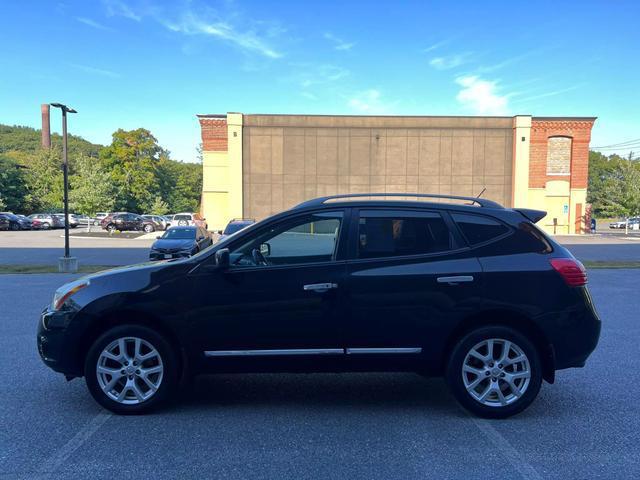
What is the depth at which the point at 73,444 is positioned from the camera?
11.9 feet

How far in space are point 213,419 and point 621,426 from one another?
3.44m

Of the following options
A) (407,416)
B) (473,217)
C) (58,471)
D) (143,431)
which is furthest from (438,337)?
(58,471)

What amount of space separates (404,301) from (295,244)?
3.54ft

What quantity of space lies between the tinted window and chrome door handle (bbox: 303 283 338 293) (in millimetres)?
383

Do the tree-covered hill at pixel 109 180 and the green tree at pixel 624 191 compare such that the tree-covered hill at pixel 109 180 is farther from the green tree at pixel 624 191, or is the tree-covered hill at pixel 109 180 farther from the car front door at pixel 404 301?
the green tree at pixel 624 191

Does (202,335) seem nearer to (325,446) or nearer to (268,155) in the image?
(325,446)

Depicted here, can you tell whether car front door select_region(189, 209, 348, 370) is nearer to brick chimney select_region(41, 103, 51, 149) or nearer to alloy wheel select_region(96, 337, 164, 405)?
alloy wheel select_region(96, 337, 164, 405)

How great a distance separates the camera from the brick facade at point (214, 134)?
3916cm

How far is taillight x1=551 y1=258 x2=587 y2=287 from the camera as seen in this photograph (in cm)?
418

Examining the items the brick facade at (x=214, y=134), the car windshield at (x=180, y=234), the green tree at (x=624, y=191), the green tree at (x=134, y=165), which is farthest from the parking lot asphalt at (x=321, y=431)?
the green tree at (x=134, y=165)

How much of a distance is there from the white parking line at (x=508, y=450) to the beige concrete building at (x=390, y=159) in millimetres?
35507

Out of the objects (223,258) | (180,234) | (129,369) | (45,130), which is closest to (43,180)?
(45,130)

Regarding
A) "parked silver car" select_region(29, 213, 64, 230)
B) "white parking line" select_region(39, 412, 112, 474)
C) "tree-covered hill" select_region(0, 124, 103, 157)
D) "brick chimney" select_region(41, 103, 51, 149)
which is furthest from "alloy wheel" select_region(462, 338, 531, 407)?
"tree-covered hill" select_region(0, 124, 103, 157)

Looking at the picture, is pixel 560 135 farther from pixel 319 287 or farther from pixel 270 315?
pixel 270 315
